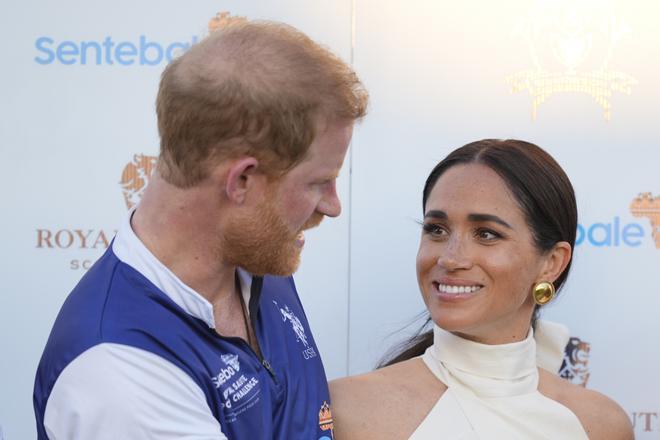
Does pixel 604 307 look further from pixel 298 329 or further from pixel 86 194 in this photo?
pixel 86 194

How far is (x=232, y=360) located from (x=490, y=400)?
79 cm

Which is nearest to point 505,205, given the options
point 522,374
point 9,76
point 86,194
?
point 522,374

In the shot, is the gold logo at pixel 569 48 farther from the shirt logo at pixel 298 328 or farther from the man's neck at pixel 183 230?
the man's neck at pixel 183 230

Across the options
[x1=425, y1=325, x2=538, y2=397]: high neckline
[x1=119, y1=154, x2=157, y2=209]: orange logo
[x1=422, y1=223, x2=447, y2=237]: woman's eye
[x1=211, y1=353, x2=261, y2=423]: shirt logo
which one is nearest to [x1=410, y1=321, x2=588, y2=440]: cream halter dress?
[x1=425, y1=325, x2=538, y2=397]: high neckline

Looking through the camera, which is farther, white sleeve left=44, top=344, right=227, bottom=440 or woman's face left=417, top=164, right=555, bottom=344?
woman's face left=417, top=164, right=555, bottom=344

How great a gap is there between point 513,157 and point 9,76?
1442 mm

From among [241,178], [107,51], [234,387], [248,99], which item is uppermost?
[107,51]

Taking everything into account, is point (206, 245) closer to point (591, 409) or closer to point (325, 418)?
point (325, 418)

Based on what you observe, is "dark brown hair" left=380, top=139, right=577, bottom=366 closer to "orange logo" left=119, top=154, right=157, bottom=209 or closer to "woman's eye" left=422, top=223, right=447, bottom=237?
"woman's eye" left=422, top=223, right=447, bottom=237

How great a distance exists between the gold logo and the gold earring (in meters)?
0.68

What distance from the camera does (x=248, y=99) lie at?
159 cm

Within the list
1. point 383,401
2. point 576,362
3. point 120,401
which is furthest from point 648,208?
point 120,401

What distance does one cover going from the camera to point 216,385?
5.38 feet

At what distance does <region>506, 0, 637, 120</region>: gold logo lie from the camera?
8.71ft
